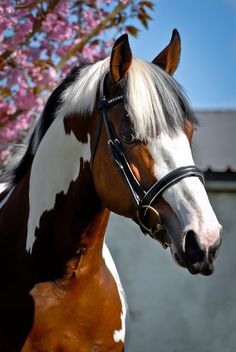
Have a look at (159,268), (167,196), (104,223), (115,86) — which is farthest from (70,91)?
(159,268)

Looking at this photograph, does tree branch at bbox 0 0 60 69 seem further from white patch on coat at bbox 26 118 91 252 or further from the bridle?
the bridle

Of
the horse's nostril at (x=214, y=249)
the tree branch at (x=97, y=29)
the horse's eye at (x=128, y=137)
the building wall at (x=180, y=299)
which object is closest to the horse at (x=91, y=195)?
the horse's eye at (x=128, y=137)

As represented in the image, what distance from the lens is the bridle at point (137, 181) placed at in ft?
8.34

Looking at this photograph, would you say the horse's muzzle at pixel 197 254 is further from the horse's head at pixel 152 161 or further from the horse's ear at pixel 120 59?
the horse's ear at pixel 120 59

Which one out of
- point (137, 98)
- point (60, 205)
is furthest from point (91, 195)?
point (137, 98)

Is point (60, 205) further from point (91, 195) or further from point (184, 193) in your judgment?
point (184, 193)

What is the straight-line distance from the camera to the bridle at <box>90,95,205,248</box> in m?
2.54

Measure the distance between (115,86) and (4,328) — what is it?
1173 millimetres

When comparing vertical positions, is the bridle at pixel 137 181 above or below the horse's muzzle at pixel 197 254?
above

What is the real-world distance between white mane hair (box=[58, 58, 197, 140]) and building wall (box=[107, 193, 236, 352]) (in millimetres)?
4632

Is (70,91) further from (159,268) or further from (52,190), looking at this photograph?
(159,268)

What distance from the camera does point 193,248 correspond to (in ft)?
7.89

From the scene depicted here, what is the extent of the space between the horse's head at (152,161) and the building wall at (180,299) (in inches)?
185

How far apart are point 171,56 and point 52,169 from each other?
77 centimetres
